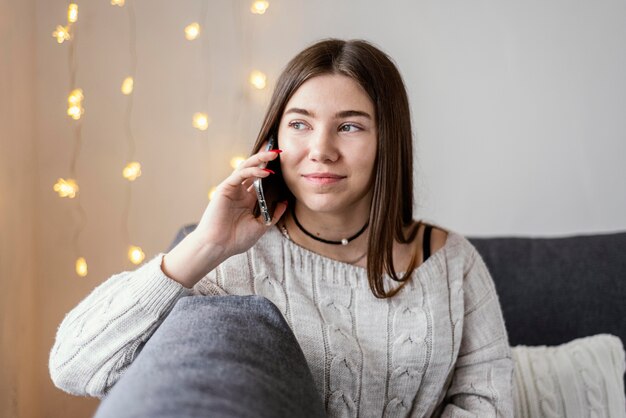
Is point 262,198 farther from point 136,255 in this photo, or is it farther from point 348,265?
point 136,255

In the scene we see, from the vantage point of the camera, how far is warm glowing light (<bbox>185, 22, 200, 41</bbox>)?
7.44ft

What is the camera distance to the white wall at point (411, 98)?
7.44 ft

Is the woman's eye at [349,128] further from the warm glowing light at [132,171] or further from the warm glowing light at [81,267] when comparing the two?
the warm glowing light at [81,267]

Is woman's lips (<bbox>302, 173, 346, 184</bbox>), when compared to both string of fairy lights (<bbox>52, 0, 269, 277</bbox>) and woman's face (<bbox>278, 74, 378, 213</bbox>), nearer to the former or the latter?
woman's face (<bbox>278, 74, 378, 213</bbox>)

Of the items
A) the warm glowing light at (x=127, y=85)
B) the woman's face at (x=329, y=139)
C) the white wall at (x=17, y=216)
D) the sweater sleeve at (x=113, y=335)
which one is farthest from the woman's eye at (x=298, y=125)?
the warm glowing light at (x=127, y=85)

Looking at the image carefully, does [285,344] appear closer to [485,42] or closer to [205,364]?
[205,364]

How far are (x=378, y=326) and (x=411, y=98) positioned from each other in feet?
3.45

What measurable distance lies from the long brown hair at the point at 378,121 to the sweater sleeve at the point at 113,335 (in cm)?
36

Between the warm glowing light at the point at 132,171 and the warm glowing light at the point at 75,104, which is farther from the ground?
the warm glowing light at the point at 75,104

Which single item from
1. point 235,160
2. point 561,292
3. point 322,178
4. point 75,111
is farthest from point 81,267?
point 561,292

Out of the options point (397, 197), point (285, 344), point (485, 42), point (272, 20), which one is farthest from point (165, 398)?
point (485, 42)

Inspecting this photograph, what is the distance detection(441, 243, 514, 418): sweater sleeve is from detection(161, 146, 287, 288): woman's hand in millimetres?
477

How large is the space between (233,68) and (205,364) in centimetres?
145

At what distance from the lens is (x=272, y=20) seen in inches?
92.7
